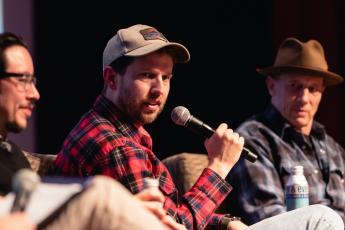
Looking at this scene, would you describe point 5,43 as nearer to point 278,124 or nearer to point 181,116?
point 181,116

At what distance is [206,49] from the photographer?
4453 mm

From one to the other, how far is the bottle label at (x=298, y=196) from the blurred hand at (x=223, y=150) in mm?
498

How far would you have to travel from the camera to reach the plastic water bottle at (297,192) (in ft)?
9.87

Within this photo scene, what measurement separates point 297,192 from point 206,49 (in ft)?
5.22

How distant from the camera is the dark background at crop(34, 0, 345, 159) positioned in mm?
4242

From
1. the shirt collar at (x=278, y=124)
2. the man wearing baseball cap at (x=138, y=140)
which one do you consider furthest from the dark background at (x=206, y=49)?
the man wearing baseball cap at (x=138, y=140)

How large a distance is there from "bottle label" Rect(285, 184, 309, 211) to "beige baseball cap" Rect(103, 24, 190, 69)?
0.70m

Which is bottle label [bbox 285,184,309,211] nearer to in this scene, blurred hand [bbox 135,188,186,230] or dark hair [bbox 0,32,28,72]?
blurred hand [bbox 135,188,186,230]

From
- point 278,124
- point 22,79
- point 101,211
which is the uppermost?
point 22,79

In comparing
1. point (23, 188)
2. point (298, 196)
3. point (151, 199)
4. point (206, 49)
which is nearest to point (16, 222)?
point (23, 188)

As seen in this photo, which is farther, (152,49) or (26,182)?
(152,49)

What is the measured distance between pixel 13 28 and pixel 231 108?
4.19ft

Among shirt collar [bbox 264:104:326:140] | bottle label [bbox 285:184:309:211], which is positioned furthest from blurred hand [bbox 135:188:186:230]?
shirt collar [bbox 264:104:326:140]

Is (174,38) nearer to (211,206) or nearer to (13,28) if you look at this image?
(13,28)
